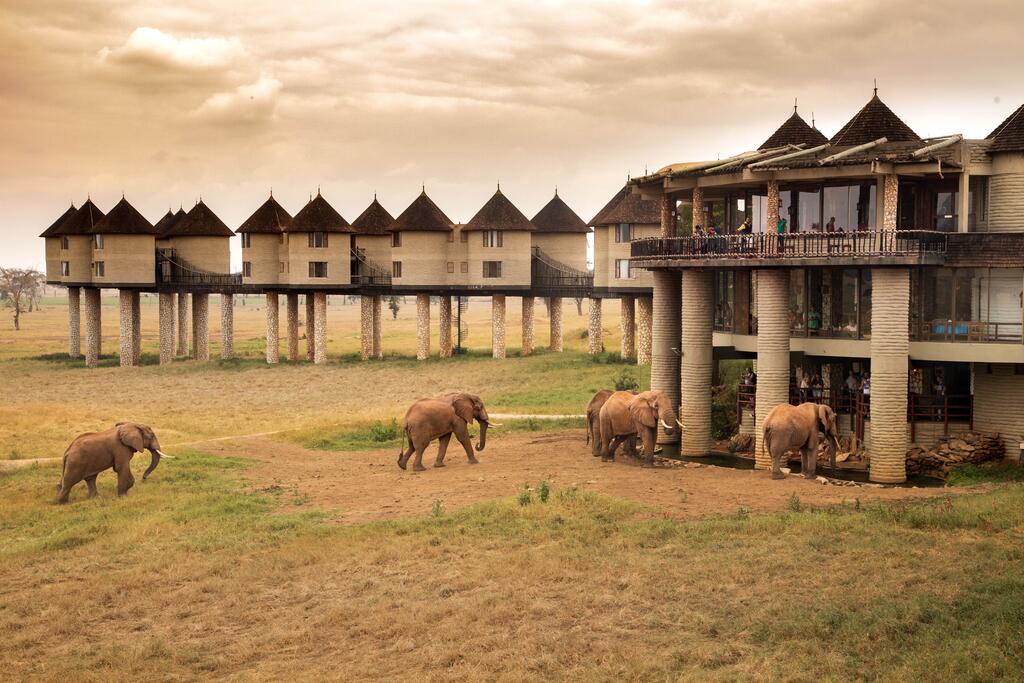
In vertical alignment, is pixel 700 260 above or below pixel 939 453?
above

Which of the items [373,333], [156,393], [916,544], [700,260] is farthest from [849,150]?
[373,333]

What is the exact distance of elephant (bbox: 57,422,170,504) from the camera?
1135 inches

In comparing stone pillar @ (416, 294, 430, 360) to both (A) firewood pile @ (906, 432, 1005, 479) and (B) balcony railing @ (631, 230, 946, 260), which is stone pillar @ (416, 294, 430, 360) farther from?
(A) firewood pile @ (906, 432, 1005, 479)

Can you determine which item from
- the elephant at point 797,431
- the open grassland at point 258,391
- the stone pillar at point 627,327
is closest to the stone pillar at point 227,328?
the open grassland at point 258,391

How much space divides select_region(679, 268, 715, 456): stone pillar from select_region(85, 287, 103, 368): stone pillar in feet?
190

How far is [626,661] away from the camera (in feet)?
58.0

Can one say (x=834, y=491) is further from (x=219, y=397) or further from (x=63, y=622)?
(x=219, y=397)

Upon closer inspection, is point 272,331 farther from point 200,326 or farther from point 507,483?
point 507,483

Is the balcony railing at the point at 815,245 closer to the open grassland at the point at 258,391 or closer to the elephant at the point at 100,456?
the open grassland at the point at 258,391

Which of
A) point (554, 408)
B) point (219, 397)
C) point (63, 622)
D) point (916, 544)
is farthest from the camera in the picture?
point (219, 397)

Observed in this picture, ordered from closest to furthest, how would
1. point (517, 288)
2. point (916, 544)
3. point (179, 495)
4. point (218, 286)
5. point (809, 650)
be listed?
point (809, 650) → point (916, 544) → point (179, 495) → point (517, 288) → point (218, 286)

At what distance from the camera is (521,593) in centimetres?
2075

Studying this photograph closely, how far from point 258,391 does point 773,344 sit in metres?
37.3

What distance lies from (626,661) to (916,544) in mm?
8208
